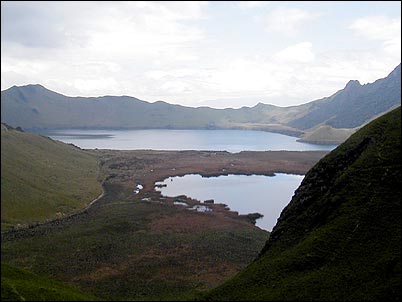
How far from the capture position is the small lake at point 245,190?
100438 millimetres

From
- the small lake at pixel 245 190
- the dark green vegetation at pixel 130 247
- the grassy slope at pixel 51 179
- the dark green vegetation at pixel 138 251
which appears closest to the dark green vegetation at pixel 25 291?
the dark green vegetation at pixel 130 247

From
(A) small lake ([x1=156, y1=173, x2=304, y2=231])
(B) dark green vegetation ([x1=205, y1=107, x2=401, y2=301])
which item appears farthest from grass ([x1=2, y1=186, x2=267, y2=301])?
(A) small lake ([x1=156, y1=173, x2=304, y2=231])

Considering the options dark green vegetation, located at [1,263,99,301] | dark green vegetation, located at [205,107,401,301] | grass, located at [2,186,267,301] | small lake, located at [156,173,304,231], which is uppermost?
dark green vegetation, located at [205,107,401,301]

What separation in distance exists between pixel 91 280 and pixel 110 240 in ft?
55.3

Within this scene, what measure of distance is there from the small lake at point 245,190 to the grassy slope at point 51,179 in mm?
23982

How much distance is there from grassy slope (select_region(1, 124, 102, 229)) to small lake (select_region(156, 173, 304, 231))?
23982mm

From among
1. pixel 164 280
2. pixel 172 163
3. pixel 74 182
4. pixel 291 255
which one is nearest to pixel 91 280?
pixel 164 280

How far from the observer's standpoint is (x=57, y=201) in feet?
293

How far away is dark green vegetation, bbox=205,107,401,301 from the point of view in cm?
3484

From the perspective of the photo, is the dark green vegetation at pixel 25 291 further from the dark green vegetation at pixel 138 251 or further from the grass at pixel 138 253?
the grass at pixel 138 253

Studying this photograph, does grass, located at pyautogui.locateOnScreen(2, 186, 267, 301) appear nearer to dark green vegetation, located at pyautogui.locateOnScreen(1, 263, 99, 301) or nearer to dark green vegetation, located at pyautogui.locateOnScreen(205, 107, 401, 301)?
dark green vegetation, located at pyautogui.locateOnScreen(1, 263, 99, 301)

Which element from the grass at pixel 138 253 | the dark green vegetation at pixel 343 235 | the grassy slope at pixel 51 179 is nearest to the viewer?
the dark green vegetation at pixel 343 235

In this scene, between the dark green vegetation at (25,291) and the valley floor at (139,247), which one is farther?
the valley floor at (139,247)

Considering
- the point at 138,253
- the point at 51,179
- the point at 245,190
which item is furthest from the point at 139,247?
the point at 245,190
